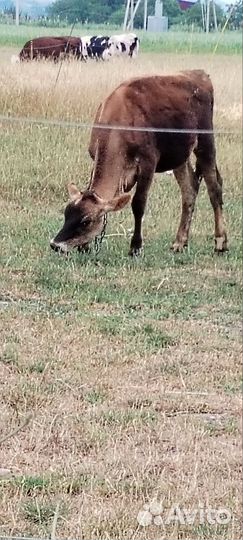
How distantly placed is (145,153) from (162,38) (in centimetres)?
44

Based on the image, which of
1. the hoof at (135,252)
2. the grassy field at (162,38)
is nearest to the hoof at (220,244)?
the hoof at (135,252)

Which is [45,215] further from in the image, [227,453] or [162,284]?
[227,453]

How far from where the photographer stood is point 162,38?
11.7ft

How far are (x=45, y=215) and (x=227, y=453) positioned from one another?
0.91 metres

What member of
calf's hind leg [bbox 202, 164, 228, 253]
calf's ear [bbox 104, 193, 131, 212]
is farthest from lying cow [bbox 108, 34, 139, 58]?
calf's hind leg [bbox 202, 164, 228, 253]

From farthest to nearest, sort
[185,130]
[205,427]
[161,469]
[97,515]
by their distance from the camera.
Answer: [185,130] → [205,427] → [161,469] → [97,515]

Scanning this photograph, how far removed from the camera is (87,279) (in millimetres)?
3520

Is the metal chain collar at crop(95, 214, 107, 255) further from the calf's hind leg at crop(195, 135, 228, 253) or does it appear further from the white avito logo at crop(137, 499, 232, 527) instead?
the white avito logo at crop(137, 499, 232, 527)

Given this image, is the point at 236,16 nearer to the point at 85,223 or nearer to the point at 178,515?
the point at 85,223

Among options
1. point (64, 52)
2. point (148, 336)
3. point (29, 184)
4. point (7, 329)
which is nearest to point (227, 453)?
point (148, 336)

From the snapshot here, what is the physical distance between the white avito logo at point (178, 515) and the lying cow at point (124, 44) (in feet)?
4.40

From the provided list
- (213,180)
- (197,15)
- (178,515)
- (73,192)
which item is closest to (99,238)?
(73,192)

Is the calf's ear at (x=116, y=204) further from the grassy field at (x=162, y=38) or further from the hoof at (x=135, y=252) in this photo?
the grassy field at (x=162, y=38)

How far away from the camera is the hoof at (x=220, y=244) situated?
396 cm
